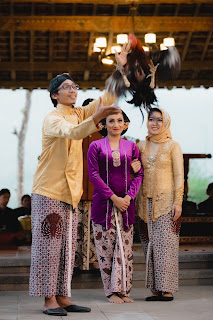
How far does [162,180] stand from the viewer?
202 inches

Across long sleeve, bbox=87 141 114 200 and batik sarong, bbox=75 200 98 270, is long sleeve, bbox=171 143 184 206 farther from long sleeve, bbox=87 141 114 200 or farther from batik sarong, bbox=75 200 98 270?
batik sarong, bbox=75 200 98 270

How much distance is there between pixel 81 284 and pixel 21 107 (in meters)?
14.2

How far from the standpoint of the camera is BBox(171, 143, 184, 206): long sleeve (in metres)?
5.09

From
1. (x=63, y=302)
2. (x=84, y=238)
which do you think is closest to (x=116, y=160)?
(x=84, y=238)

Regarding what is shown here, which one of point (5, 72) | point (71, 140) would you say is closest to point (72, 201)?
point (71, 140)

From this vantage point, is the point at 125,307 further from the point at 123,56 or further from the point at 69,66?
the point at 69,66

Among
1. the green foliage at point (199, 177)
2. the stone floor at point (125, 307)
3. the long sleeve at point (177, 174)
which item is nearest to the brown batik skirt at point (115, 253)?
the stone floor at point (125, 307)

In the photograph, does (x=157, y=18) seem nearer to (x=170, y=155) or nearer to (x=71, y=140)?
(x=170, y=155)

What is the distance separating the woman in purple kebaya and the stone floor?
0.78 feet

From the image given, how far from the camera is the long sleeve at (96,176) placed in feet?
16.2

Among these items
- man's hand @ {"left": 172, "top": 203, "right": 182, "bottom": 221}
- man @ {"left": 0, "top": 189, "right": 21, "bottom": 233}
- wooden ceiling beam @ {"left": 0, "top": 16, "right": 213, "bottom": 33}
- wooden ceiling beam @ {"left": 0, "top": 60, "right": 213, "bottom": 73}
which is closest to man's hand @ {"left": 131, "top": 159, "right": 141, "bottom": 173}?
man's hand @ {"left": 172, "top": 203, "right": 182, "bottom": 221}

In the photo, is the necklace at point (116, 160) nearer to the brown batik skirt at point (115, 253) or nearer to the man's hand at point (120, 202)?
the man's hand at point (120, 202)

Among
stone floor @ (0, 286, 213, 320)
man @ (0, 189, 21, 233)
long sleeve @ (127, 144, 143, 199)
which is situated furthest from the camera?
man @ (0, 189, 21, 233)

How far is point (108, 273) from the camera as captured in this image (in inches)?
197
